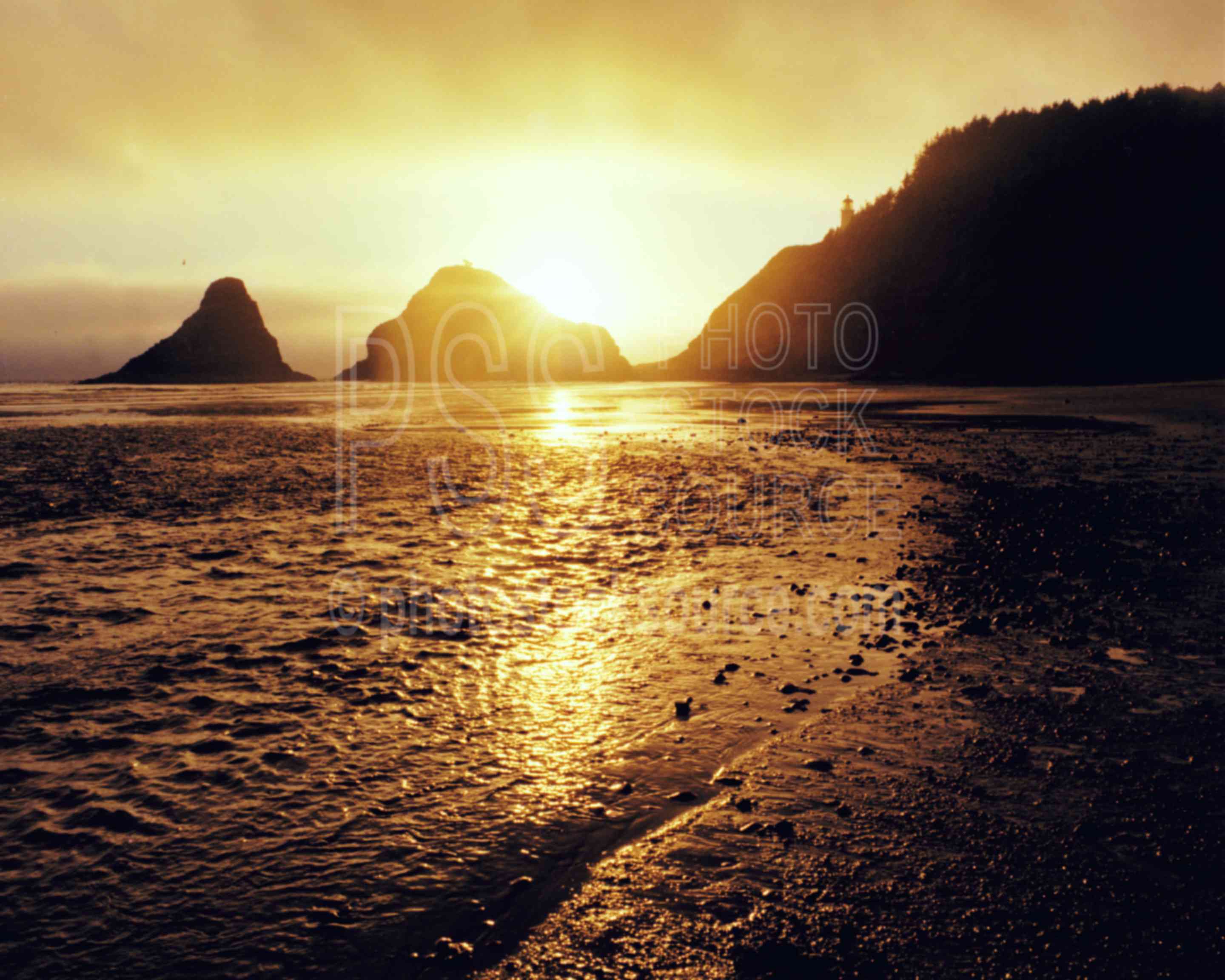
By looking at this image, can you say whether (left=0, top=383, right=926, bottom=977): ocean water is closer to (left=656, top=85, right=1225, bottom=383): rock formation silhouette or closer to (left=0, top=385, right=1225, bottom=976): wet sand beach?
(left=0, top=385, right=1225, bottom=976): wet sand beach

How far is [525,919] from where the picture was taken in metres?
4.45

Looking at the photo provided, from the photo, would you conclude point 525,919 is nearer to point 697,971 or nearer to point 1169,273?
point 697,971

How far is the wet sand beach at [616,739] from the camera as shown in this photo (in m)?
4.36

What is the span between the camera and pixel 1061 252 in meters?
92.3

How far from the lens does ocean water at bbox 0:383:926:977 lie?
4586 millimetres

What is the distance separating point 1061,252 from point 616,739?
108982 millimetres

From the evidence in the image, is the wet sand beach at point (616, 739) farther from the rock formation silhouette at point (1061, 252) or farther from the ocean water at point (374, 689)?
the rock formation silhouette at point (1061, 252)

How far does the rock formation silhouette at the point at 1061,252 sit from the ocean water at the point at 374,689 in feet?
231

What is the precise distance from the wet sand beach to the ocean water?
4 centimetres

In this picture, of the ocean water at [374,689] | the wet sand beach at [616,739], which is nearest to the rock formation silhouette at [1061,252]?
the wet sand beach at [616,739]

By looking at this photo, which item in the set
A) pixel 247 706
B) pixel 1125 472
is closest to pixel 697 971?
pixel 247 706

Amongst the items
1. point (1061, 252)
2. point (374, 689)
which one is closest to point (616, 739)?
point (374, 689)

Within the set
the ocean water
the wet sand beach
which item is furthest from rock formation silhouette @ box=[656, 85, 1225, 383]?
the ocean water

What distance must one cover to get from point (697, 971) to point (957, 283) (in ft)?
379
